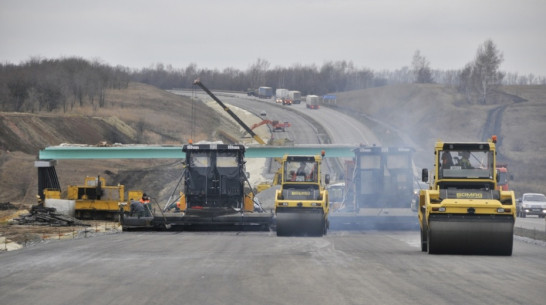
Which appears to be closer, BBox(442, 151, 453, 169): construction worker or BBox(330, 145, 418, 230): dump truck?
BBox(442, 151, 453, 169): construction worker

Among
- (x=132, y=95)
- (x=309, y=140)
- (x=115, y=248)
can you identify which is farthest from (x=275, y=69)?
(x=115, y=248)

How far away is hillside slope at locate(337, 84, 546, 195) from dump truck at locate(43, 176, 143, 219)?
145 ft

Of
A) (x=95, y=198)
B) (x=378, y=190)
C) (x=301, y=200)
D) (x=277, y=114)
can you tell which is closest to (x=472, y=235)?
(x=301, y=200)

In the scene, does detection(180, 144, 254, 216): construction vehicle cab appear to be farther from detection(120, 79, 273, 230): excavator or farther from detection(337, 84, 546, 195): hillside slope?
detection(337, 84, 546, 195): hillside slope

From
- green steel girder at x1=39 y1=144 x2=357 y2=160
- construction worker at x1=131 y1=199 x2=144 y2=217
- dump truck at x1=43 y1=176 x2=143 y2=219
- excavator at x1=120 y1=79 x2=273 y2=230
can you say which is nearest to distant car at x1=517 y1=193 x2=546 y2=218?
green steel girder at x1=39 y1=144 x2=357 y2=160

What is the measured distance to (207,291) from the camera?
1579cm

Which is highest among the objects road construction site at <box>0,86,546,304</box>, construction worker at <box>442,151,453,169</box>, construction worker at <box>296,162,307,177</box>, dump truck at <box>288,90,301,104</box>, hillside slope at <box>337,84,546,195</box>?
dump truck at <box>288,90,301,104</box>

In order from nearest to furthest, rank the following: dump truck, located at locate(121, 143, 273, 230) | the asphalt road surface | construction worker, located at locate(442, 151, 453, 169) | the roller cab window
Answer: the asphalt road surface
the roller cab window
construction worker, located at locate(442, 151, 453, 169)
dump truck, located at locate(121, 143, 273, 230)

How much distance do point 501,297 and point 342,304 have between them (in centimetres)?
297

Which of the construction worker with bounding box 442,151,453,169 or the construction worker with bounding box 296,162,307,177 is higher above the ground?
the construction worker with bounding box 442,151,453,169

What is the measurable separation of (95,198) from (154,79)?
134472 mm

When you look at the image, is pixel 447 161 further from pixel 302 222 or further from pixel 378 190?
pixel 378 190

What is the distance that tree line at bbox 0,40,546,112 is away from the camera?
11138 cm

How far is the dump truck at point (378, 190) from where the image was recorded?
115ft
